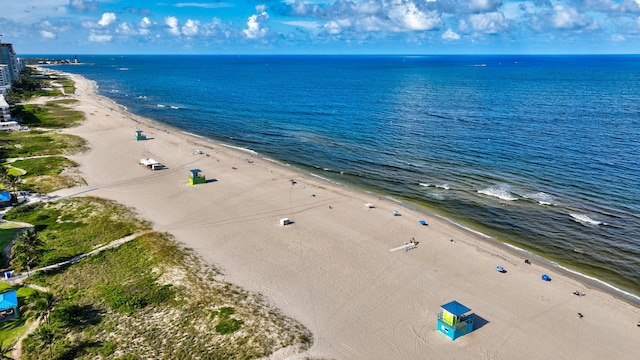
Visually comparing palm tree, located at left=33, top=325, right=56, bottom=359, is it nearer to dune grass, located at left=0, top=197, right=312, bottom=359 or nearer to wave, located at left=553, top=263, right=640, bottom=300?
dune grass, located at left=0, top=197, right=312, bottom=359

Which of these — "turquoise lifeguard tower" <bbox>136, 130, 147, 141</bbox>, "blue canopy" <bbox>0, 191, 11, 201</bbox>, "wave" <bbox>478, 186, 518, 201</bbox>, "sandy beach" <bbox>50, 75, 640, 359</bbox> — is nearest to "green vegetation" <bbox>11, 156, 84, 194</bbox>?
"sandy beach" <bbox>50, 75, 640, 359</bbox>

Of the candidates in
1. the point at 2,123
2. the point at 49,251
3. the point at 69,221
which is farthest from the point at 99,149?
the point at 49,251

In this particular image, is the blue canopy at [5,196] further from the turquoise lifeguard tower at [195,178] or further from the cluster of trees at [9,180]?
the turquoise lifeguard tower at [195,178]

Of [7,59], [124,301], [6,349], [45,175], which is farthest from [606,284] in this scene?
[7,59]

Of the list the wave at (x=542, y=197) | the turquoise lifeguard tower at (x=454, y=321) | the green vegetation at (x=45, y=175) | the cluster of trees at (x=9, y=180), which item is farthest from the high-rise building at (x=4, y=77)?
the turquoise lifeguard tower at (x=454, y=321)

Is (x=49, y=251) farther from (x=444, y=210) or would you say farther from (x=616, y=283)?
(x=616, y=283)

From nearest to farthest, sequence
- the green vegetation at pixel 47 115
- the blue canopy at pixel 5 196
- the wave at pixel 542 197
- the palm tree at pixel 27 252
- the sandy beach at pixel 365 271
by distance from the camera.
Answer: the sandy beach at pixel 365 271, the palm tree at pixel 27 252, the blue canopy at pixel 5 196, the wave at pixel 542 197, the green vegetation at pixel 47 115
